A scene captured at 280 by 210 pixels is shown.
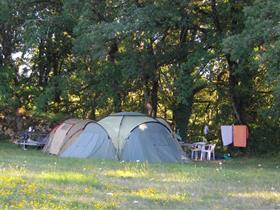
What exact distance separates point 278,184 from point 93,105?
15.1 meters

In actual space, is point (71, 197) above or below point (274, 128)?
below

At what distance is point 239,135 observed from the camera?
63.4ft

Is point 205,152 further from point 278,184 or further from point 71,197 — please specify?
point 71,197

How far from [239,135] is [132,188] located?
34.5 ft

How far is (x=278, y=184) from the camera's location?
10.8 m

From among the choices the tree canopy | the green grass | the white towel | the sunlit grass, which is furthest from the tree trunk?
the sunlit grass

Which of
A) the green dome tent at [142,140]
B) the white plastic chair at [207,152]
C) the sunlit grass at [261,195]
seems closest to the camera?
the sunlit grass at [261,195]

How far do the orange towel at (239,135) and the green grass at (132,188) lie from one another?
595cm

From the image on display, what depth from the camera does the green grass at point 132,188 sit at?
789cm

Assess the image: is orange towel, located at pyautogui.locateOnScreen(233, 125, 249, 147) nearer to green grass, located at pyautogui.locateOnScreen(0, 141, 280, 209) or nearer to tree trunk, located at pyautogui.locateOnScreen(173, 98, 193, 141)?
tree trunk, located at pyautogui.locateOnScreen(173, 98, 193, 141)

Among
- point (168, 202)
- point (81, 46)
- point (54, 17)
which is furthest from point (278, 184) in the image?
point (54, 17)

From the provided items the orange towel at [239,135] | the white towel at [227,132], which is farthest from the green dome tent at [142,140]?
the orange towel at [239,135]

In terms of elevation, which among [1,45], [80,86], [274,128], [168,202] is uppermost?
[1,45]

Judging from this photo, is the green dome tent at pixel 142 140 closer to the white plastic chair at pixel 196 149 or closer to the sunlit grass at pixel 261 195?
the white plastic chair at pixel 196 149
